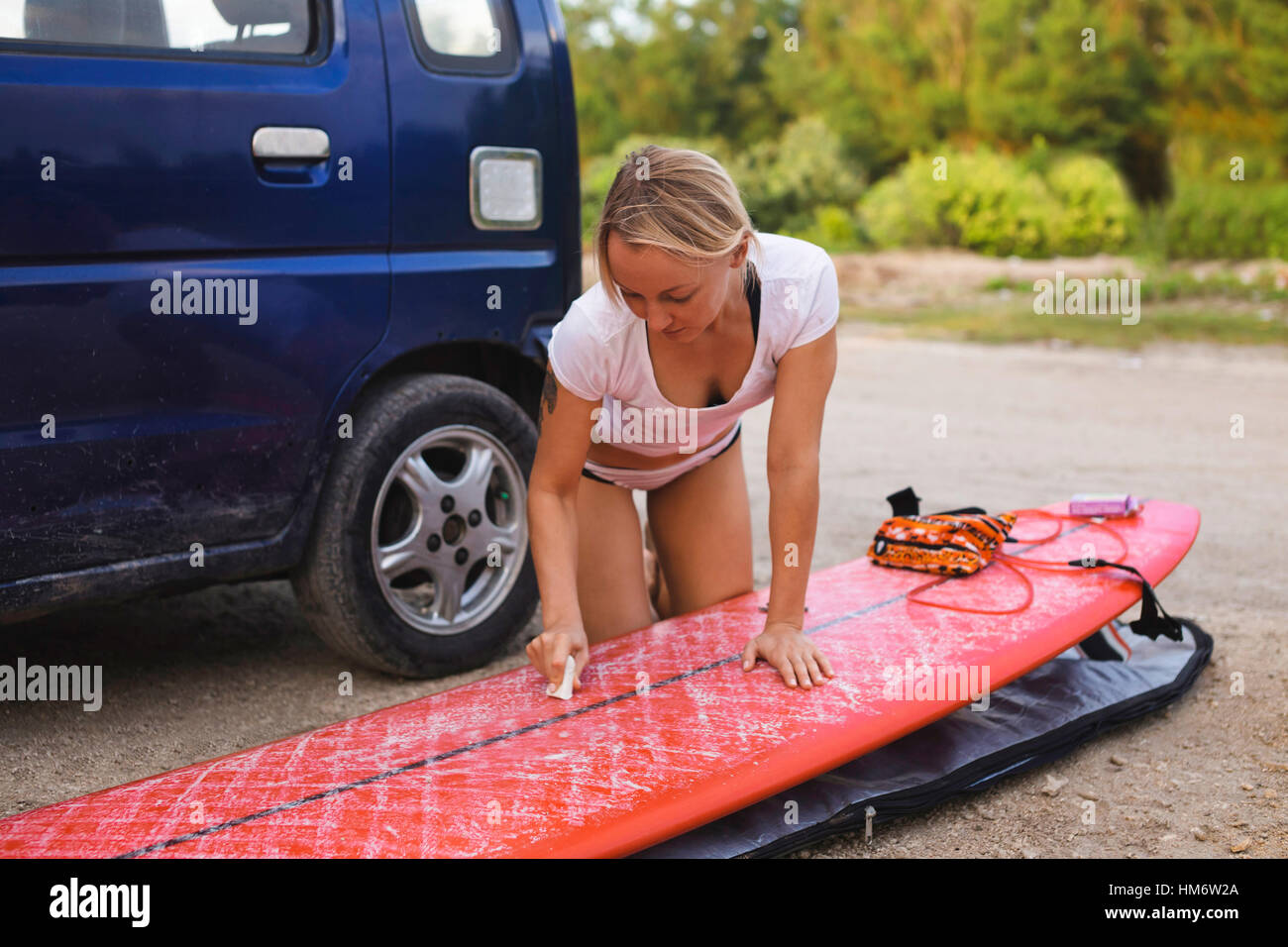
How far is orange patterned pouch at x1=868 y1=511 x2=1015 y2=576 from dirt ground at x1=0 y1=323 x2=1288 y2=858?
64cm

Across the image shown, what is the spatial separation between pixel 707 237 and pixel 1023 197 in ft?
54.9

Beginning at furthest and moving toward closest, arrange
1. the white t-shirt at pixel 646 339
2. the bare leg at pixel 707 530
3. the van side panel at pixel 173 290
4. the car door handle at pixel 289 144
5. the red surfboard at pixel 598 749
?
1. the bare leg at pixel 707 530
2. the car door handle at pixel 289 144
3. the white t-shirt at pixel 646 339
4. the van side panel at pixel 173 290
5. the red surfboard at pixel 598 749

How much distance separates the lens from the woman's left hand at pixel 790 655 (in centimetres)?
290

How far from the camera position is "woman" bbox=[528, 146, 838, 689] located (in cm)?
261

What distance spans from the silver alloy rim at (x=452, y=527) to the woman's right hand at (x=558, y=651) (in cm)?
62

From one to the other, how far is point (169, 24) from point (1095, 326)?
12.1 meters

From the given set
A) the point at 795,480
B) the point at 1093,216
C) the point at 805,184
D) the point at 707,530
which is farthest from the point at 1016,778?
the point at 805,184

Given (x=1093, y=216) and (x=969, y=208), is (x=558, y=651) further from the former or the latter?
(x=969, y=208)

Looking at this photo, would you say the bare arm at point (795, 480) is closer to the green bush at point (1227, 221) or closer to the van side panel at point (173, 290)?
the van side panel at point (173, 290)

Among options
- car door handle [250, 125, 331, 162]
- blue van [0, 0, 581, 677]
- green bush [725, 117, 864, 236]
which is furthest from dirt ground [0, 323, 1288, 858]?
green bush [725, 117, 864, 236]

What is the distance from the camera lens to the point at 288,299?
10.2 feet

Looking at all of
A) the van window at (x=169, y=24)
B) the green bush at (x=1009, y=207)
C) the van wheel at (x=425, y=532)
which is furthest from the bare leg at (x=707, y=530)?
the green bush at (x=1009, y=207)

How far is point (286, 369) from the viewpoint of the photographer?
3117mm
